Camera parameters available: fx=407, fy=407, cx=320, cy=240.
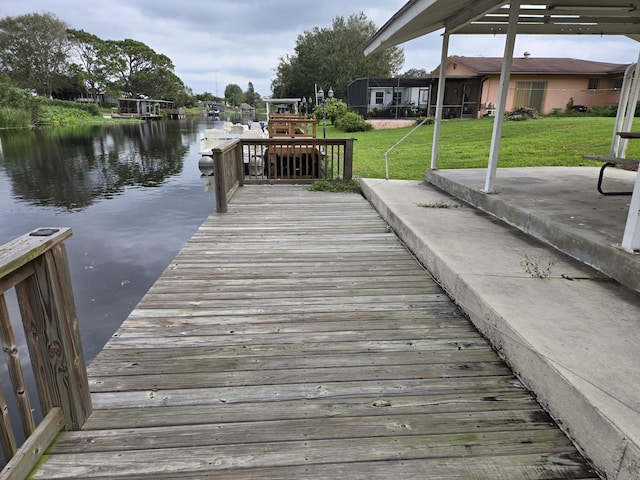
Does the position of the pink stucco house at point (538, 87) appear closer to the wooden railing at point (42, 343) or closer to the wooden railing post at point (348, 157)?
the wooden railing post at point (348, 157)

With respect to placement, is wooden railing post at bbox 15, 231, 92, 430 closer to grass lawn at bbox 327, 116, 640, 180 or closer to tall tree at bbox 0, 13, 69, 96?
grass lawn at bbox 327, 116, 640, 180

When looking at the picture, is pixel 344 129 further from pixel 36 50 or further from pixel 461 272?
pixel 36 50

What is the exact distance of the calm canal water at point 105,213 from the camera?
515 centimetres

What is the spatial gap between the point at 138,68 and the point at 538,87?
207 ft

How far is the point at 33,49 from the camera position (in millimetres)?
50281

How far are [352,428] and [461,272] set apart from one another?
1.52m

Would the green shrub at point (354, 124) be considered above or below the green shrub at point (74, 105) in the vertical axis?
below

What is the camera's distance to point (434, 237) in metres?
3.75

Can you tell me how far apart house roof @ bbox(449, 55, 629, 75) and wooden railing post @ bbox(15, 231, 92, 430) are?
24051mm

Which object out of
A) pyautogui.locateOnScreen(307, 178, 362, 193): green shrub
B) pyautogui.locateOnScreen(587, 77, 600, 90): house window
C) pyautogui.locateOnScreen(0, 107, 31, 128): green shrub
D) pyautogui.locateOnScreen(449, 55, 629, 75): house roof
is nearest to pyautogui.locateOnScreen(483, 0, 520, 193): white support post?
pyautogui.locateOnScreen(307, 178, 362, 193): green shrub

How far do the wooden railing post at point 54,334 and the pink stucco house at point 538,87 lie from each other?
23.2 meters

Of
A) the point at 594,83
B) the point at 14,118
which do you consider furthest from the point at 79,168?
the point at 594,83

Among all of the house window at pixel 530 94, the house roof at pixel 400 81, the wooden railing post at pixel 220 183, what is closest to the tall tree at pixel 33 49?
the house roof at pixel 400 81

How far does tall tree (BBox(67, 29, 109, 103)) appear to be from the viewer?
5347cm
